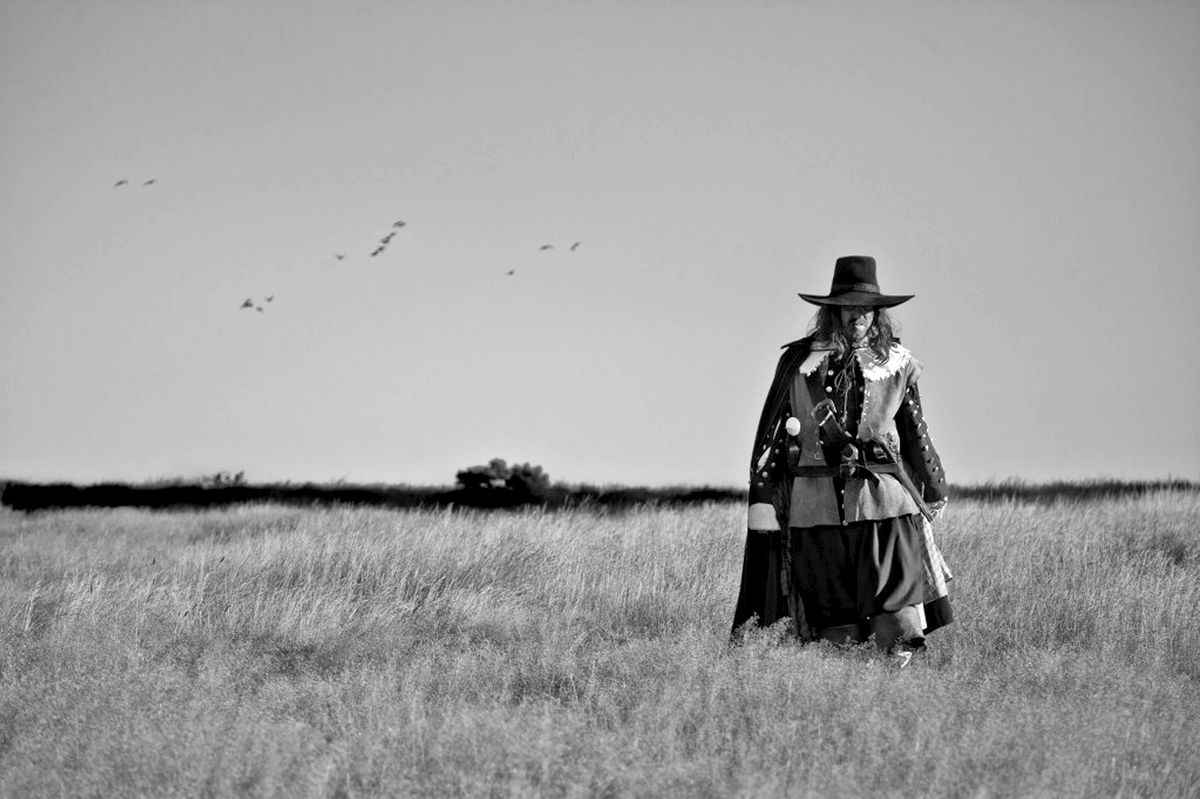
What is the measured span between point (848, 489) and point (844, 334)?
797 mm

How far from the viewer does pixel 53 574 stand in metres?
11.2

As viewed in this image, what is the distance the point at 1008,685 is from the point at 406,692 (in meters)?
2.75

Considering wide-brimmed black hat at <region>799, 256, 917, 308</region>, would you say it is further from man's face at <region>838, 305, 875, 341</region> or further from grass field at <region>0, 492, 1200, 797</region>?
grass field at <region>0, 492, 1200, 797</region>

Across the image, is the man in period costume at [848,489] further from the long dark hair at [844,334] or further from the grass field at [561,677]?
the grass field at [561,677]

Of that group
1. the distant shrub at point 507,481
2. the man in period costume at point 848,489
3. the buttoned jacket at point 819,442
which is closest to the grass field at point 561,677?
the man in period costume at point 848,489

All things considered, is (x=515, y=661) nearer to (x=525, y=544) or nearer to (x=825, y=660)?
(x=825, y=660)

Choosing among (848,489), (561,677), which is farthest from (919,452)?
(561,677)

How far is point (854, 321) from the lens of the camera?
23.5 ft

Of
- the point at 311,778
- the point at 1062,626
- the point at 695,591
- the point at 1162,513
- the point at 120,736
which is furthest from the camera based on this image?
the point at 1162,513

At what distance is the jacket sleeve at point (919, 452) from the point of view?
7191mm

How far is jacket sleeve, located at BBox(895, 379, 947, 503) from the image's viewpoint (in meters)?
7.19

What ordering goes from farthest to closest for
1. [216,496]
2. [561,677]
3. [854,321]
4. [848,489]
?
1. [216,496]
2. [854,321]
3. [848,489]
4. [561,677]

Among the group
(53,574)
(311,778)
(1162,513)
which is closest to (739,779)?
(311,778)

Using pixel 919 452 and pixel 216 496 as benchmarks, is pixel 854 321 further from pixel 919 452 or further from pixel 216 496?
pixel 216 496
